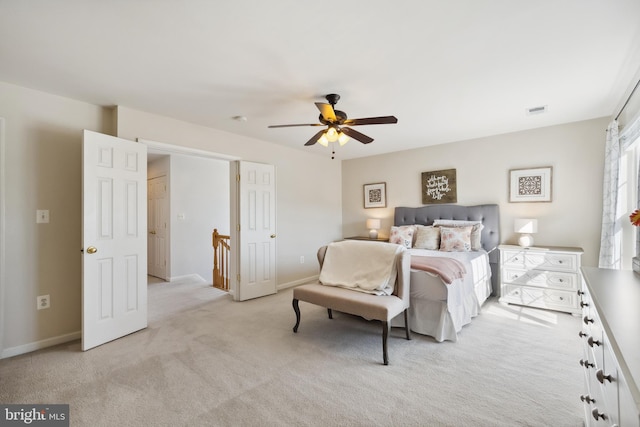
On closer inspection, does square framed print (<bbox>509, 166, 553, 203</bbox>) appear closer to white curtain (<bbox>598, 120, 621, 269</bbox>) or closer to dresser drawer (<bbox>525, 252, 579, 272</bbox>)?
white curtain (<bbox>598, 120, 621, 269</bbox>)

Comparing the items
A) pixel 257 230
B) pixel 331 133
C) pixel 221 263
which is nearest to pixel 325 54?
pixel 331 133

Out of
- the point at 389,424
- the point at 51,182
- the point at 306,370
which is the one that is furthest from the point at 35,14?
the point at 389,424

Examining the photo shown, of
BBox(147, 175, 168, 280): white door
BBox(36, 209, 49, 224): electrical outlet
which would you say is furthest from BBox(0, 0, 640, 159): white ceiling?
BBox(147, 175, 168, 280): white door

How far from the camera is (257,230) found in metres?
4.51


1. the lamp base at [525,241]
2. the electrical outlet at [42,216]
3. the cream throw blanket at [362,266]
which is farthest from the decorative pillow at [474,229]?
the electrical outlet at [42,216]

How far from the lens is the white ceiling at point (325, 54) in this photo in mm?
1765

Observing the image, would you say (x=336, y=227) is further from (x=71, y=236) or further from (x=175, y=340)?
(x=71, y=236)

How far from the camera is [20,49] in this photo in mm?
2129

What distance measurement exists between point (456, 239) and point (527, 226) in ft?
2.98

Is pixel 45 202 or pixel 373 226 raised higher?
pixel 45 202

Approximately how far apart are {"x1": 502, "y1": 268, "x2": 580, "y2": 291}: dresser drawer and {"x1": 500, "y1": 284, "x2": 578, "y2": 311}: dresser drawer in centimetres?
6

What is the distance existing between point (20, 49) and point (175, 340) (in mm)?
2730

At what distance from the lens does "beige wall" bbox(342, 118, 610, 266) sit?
3.79 metres

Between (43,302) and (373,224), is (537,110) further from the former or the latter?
(43,302)
